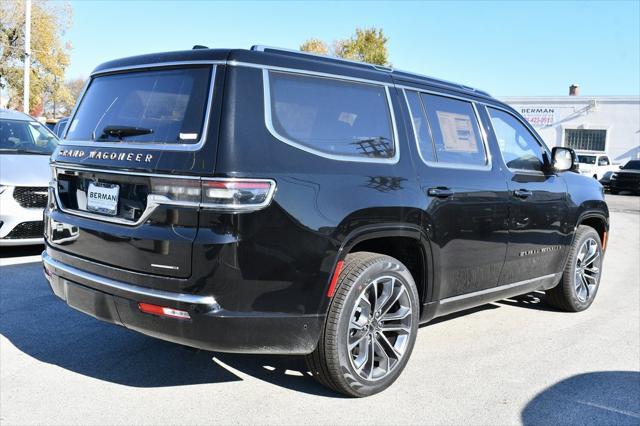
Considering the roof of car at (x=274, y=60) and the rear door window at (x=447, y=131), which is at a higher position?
the roof of car at (x=274, y=60)

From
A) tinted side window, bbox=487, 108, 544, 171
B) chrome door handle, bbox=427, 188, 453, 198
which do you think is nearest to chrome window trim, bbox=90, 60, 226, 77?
chrome door handle, bbox=427, 188, 453, 198

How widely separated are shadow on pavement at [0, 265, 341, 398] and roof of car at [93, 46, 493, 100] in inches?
71.9

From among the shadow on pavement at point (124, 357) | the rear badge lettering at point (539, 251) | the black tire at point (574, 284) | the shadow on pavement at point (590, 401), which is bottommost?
the shadow on pavement at point (590, 401)

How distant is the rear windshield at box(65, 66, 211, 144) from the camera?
303 centimetres

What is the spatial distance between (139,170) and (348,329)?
1.44 metres

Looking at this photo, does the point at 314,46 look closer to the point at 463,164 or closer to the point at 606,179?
the point at 606,179

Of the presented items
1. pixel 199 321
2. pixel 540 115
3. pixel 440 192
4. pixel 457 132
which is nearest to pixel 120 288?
pixel 199 321

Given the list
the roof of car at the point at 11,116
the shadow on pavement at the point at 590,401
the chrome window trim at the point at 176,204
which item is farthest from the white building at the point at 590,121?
the chrome window trim at the point at 176,204

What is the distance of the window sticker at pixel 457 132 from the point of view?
4.19 meters

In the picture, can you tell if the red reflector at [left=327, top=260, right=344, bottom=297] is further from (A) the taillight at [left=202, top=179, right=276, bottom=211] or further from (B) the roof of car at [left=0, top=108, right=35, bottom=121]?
(B) the roof of car at [left=0, top=108, right=35, bottom=121]

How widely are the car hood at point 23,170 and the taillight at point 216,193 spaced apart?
427cm

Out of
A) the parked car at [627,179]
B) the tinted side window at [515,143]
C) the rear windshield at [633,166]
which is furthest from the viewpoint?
the rear windshield at [633,166]

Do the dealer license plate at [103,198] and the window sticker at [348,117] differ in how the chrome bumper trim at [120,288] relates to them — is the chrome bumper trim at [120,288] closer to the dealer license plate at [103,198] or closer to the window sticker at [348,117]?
the dealer license plate at [103,198]

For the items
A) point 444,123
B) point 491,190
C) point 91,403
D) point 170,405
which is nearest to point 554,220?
point 491,190
